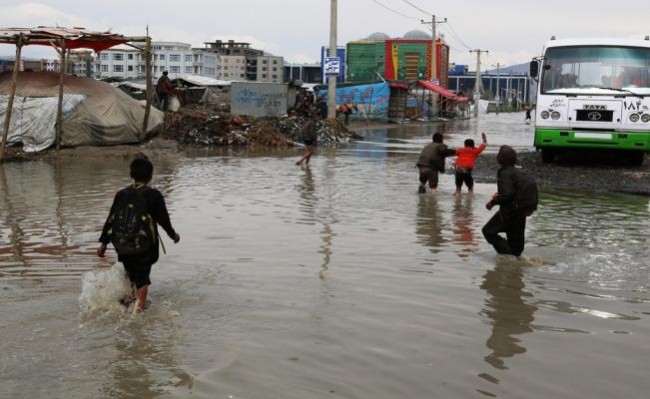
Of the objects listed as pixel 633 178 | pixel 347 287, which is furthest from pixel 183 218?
pixel 633 178

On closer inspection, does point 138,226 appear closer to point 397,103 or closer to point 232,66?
point 397,103

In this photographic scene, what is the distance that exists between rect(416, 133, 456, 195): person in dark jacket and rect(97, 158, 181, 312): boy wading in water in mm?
7804

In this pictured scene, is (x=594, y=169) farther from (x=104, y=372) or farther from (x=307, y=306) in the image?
(x=104, y=372)

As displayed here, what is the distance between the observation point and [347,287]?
21.5 ft

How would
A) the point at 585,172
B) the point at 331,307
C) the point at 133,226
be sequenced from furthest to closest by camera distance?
the point at 585,172 → the point at 331,307 → the point at 133,226

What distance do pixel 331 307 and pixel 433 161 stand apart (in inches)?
289

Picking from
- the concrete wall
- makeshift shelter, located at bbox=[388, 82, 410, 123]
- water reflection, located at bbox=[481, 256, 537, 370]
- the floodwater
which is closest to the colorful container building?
makeshift shelter, located at bbox=[388, 82, 410, 123]

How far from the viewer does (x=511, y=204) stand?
296 inches

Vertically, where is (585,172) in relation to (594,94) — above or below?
below

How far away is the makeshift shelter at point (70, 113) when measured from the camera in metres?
20.2

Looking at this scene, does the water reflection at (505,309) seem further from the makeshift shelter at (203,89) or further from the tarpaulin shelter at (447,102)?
the tarpaulin shelter at (447,102)

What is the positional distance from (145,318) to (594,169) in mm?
13954

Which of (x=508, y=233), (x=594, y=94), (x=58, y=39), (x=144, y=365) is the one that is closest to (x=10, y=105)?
(x=58, y=39)

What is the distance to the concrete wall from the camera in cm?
3120
